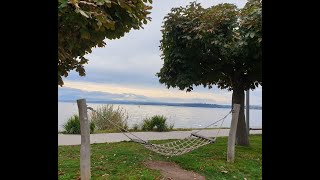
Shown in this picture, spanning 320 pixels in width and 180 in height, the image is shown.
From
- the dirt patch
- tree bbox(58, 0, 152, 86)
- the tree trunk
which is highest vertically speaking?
tree bbox(58, 0, 152, 86)

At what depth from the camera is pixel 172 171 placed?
3.47 metres

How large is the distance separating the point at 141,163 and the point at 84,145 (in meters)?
1.17

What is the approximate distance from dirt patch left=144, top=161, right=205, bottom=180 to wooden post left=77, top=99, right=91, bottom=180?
0.81m

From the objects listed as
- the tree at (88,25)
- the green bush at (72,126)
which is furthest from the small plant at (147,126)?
the tree at (88,25)

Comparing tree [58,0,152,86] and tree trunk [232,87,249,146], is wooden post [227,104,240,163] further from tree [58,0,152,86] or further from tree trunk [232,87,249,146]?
tree [58,0,152,86]

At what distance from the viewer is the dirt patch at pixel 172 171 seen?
127 inches

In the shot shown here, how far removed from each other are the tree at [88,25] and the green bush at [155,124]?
17.9 ft

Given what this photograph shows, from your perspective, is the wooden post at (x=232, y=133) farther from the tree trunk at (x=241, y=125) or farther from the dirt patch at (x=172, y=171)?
the tree trunk at (x=241, y=125)

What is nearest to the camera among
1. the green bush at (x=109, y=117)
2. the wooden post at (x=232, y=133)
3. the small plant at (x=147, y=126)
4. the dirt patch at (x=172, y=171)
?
the dirt patch at (x=172, y=171)

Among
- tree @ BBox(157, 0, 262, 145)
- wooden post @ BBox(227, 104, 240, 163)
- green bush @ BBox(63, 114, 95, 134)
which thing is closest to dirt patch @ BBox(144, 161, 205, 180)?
wooden post @ BBox(227, 104, 240, 163)

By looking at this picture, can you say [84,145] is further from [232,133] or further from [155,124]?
[155,124]

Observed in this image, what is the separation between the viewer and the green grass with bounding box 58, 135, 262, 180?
3.29m

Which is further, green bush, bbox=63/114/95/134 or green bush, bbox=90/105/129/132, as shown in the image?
green bush, bbox=90/105/129/132
